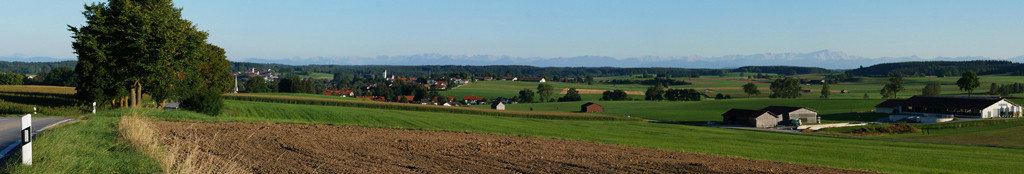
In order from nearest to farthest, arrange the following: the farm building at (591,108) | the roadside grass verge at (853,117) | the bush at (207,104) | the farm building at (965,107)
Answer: the bush at (207,104) < the farm building at (965,107) < the roadside grass verge at (853,117) < the farm building at (591,108)

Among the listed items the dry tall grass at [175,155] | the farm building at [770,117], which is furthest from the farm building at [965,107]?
the dry tall grass at [175,155]

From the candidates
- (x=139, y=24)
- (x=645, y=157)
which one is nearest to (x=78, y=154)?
(x=645, y=157)

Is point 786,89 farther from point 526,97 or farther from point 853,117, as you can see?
point 853,117

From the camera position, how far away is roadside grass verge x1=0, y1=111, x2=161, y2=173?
9469mm

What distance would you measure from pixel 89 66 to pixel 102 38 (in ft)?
26.4

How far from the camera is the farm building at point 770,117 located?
66.9 m

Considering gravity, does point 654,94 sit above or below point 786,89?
below

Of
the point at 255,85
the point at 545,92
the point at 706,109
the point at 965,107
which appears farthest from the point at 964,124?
the point at 255,85

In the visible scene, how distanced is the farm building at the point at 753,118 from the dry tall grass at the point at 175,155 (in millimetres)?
60869

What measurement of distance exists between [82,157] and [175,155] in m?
1.43

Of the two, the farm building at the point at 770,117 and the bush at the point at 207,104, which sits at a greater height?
the bush at the point at 207,104

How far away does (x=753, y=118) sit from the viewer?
66.7 meters

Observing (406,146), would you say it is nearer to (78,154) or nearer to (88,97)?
(78,154)

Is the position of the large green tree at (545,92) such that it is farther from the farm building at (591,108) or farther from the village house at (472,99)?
the farm building at (591,108)
